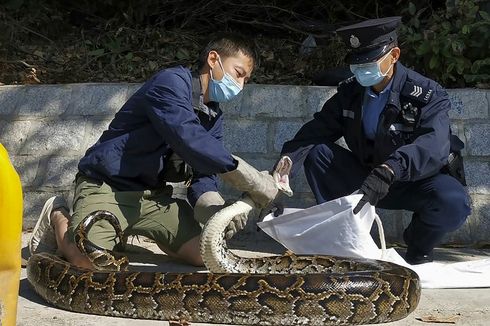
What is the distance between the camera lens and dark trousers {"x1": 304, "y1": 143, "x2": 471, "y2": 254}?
6613 mm

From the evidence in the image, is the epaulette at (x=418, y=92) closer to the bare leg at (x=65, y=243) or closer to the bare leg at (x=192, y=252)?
the bare leg at (x=192, y=252)

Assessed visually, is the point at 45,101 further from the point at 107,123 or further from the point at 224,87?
the point at 224,87

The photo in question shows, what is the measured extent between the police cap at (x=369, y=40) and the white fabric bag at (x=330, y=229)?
3.60 ft

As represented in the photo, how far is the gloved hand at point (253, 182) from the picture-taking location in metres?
5.91

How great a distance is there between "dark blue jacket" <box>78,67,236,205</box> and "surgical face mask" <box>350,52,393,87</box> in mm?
1029

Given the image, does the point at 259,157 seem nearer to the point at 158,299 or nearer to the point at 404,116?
the point at 404,116

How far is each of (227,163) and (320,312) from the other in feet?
3.74

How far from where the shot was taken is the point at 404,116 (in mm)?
6730

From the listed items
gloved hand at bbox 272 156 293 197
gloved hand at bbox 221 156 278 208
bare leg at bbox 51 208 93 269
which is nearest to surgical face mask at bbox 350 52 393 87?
gloved hand at bbox 272 156 293 197

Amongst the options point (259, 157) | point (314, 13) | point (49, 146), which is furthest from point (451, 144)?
point (314, 13)

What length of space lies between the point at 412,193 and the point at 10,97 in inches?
147

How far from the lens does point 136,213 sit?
6.63m

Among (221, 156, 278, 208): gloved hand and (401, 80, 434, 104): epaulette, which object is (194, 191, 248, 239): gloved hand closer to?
(221, 156, 278, 208): gloved hand

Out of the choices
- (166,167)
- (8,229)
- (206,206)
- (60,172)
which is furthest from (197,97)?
(8,229)
